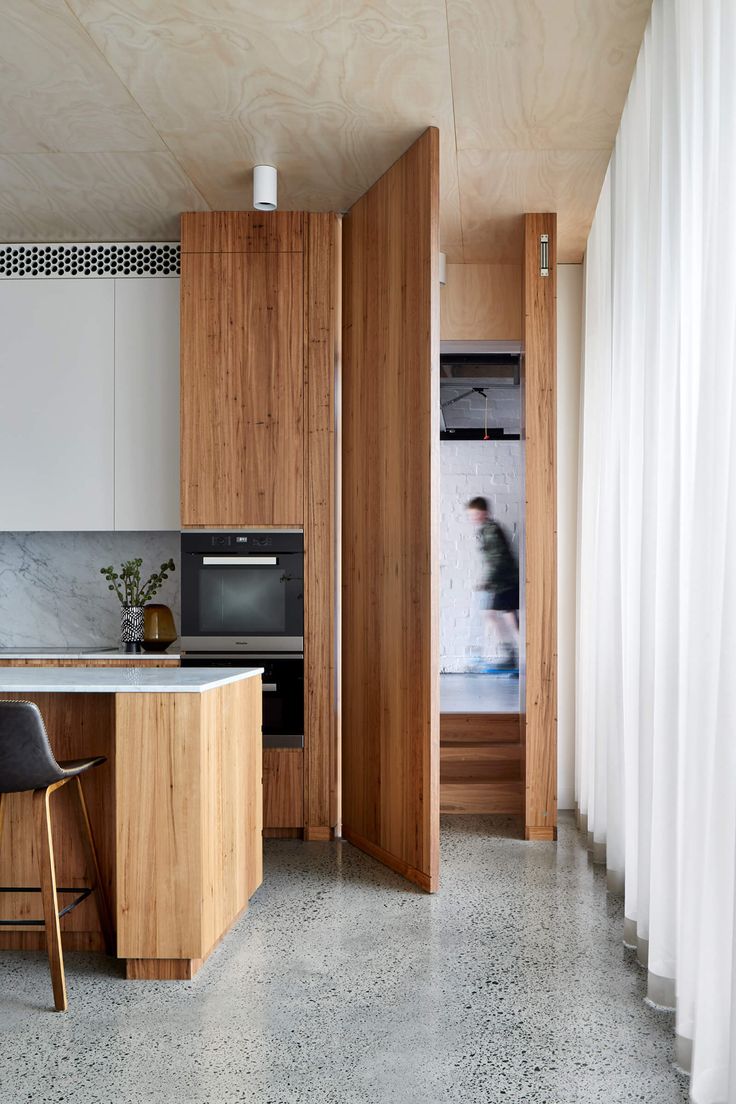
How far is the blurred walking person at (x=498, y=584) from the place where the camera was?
7.45 m

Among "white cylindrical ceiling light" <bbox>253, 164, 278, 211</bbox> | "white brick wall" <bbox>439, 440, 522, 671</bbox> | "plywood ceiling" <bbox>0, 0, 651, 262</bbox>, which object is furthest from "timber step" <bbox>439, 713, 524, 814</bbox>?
"white cylindrical ceiling light" <bbox>253, 164, 278, 211</bbox>

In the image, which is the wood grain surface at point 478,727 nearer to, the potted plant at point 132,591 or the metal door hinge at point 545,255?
the potted plant at point 132,591

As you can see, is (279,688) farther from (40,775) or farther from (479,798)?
(40,775)

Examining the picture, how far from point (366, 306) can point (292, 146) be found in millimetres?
733

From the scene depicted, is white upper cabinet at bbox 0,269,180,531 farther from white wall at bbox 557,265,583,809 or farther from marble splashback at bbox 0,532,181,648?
white wall at bbox 557,265,583,809

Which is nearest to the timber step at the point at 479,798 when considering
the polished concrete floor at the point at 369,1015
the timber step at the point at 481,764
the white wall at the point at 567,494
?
the timber step at the point at 481,764

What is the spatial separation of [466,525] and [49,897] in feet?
16.9

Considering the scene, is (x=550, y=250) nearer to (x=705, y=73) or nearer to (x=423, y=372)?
(x=423, y=372)

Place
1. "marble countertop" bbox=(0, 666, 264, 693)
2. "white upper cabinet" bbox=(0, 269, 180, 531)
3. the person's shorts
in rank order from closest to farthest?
"marble countertop" bbox=(0, 666, 264, 693) < "white upper cabinet" bbox=(0, 269, 180, 531) < the person's shorts

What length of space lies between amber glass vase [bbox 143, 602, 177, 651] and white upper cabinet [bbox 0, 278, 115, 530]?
18.9 inches

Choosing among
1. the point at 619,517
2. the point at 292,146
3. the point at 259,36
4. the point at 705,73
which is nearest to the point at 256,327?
the point at 292,146

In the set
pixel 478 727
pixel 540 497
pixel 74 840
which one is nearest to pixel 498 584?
pixel 478 727

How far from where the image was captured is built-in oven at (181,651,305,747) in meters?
4.50

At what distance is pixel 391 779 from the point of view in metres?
3.99
